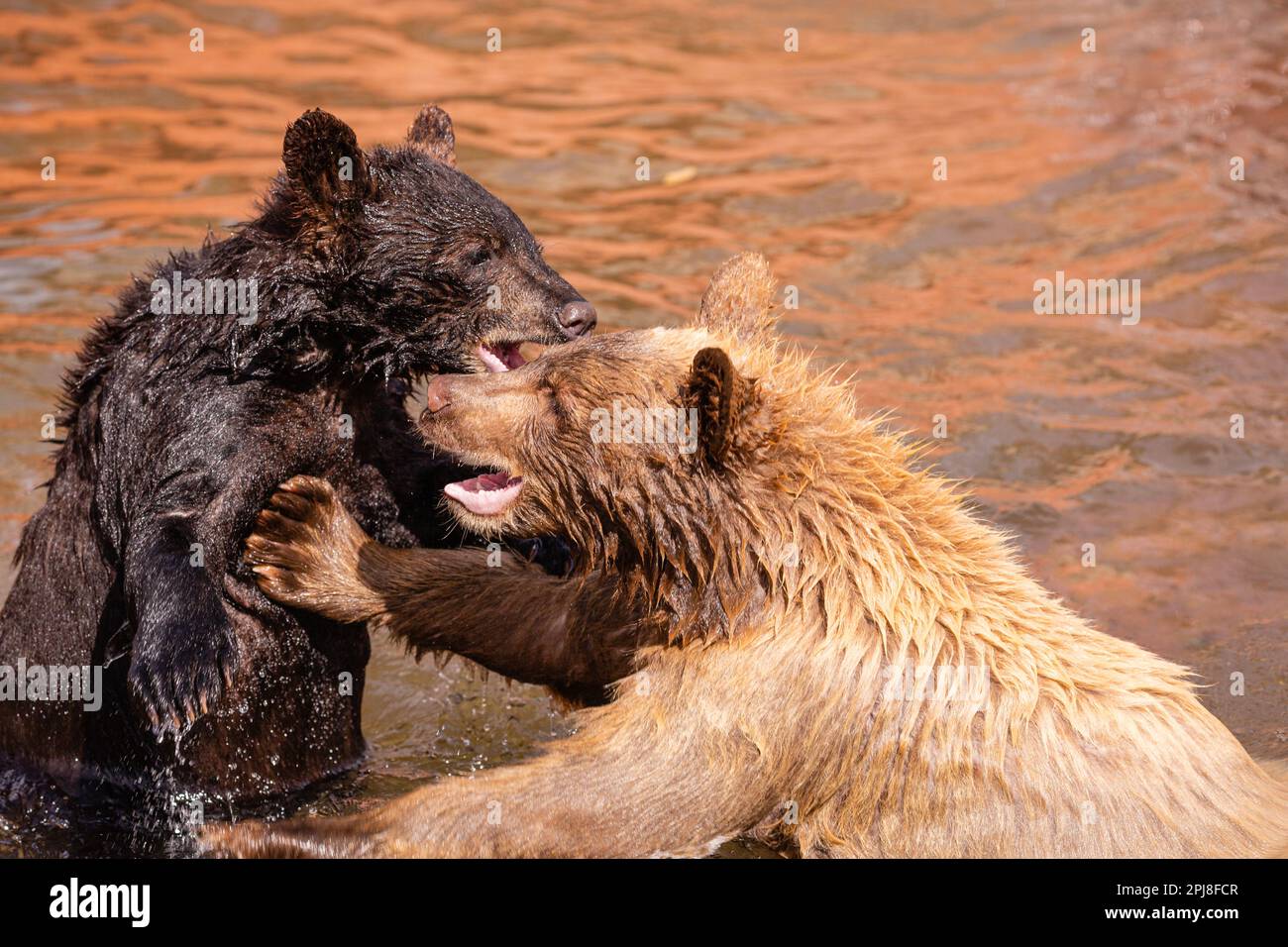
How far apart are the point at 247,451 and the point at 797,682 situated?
9.61ft

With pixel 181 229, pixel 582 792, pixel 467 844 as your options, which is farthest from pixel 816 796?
pixel 181 229

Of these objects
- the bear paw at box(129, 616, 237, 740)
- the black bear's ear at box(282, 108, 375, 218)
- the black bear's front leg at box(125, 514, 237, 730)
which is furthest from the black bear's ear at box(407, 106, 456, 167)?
the bear paw at box(129, 616, 237, 740)

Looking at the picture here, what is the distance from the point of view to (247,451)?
791 cm

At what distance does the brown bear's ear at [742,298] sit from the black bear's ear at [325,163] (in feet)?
6.18

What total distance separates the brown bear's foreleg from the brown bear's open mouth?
49cm

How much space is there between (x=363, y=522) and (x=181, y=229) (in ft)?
26.0

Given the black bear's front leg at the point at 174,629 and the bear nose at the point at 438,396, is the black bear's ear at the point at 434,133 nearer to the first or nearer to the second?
the bear nose at the point at 438,396

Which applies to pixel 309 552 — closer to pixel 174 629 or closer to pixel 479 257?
pixel 174 629

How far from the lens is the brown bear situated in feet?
23.2

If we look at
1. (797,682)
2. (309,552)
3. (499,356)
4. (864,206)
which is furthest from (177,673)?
(864,206)

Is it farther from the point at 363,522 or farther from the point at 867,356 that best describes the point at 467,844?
the point at 867,356

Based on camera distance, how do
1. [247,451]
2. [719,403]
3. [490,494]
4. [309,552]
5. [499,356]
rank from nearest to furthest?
[719,403], [490,494], [247,451], [309,552], [499,356]

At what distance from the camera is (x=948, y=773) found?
7297mm

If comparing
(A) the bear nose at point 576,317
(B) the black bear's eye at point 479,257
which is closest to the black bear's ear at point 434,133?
(B) the black bear's eye at point 479,257
